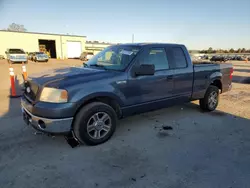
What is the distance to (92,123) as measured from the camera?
368 centimetres

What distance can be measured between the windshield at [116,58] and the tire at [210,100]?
8.83ft

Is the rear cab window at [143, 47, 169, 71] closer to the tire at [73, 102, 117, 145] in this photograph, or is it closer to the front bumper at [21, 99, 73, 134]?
the tire at [73, 102, 117, 145]

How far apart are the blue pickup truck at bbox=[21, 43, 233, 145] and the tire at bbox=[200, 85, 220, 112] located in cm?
46

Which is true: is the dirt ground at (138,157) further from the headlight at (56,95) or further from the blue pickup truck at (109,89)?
the headlight at (56,95)

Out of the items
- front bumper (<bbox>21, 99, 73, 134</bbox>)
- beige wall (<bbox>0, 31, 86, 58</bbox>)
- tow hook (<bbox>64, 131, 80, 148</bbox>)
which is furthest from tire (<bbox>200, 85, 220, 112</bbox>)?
beige wall (<bbox>0, 31, 86, 58</bbox>)

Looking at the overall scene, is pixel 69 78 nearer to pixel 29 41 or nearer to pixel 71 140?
pixel 71 140

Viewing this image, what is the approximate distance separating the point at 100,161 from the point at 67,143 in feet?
3.03

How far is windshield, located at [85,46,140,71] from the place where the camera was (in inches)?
163

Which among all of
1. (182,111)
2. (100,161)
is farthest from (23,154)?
(182,111)

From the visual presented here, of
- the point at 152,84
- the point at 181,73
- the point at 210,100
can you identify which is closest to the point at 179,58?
the point at 181,73

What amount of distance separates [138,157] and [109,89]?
132 cm

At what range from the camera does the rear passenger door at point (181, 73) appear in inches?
188

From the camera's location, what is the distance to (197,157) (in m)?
3.37

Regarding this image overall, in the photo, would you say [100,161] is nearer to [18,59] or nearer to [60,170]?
[60,170]
